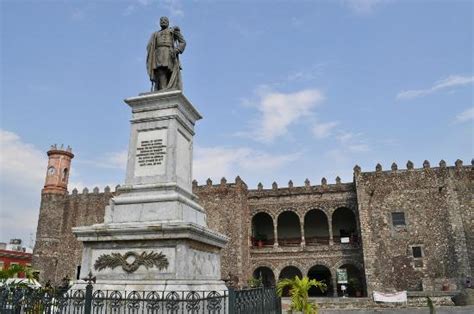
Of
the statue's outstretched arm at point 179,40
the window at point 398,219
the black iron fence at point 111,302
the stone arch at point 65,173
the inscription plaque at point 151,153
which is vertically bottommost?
the black iron fence at point 111,302

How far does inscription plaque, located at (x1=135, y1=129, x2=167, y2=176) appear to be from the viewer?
5.85 m

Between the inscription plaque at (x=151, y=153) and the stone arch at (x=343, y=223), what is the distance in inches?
935

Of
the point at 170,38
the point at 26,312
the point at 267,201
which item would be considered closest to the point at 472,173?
the point at 267,201

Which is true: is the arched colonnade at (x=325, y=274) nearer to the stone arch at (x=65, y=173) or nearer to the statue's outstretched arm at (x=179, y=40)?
the stone arch at (x=65, y=173)

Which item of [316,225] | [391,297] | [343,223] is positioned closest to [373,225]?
[343,223]

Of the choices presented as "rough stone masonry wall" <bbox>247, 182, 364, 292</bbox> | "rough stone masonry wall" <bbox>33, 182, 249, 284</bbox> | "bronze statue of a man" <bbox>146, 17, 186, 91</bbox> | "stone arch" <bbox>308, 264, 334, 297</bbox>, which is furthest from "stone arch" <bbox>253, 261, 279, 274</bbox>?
"bronze statue of a man" <bbox>146, 17, 186, 91</bbox>

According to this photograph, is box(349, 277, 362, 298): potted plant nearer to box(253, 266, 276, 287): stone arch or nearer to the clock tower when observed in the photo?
box(253, 266, 276, 287): stone arch

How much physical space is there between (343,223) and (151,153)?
82.9 ft

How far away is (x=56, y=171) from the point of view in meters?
30.8

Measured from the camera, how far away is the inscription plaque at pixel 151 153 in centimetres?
585

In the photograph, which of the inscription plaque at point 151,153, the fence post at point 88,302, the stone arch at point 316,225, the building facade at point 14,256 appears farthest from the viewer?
the building facade at point 14,256

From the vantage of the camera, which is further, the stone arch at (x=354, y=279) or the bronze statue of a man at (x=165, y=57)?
the stone arch at (x=354, y=279)

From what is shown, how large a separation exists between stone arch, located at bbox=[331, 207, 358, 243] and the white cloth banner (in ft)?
32.5

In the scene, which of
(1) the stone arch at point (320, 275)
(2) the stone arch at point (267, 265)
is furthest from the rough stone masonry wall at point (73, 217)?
(1) the stone arch at point (320, 275)
